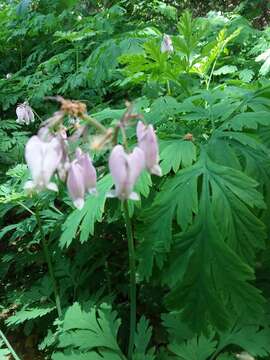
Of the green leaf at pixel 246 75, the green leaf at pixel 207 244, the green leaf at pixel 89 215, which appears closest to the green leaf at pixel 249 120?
the green leaf at pixel 207 244

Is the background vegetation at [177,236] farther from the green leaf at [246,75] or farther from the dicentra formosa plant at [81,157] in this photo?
the dicentra formosa plant at [81,157]

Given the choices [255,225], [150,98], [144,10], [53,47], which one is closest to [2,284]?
[150,98]

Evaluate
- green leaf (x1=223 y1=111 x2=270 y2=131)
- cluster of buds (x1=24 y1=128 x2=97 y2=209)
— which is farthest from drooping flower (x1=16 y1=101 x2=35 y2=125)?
cluster of buds (x1=24 y1=128 x2=97 y2=209)

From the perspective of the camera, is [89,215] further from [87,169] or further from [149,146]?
[149,146]

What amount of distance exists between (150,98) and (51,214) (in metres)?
1.05

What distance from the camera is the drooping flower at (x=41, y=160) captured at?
112 centimetres

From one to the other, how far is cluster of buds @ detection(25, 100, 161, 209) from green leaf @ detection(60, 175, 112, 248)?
53 cm

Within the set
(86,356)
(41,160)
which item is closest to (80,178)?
(41,160)

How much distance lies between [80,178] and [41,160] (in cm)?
13

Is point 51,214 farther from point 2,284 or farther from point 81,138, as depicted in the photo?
point 81,138

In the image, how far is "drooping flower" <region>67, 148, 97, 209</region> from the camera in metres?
1.17

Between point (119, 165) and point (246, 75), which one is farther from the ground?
point (119, 165)

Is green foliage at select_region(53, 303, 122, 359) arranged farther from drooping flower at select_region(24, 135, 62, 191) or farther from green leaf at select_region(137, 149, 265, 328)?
drooping flower at select_region(24, 135, 62, 191)

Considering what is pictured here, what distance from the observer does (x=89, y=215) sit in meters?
1.77
